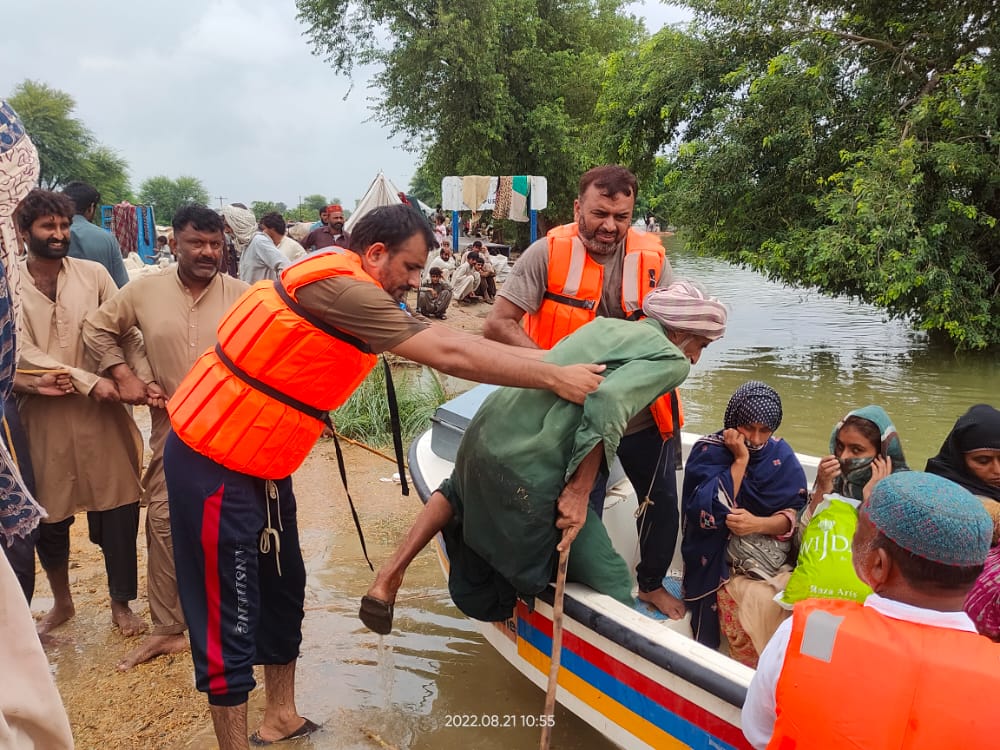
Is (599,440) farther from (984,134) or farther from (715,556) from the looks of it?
(984,134)

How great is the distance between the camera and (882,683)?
1.36m

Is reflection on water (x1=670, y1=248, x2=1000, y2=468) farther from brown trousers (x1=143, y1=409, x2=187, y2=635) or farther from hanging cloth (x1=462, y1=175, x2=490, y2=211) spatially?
hanging cloth (x1=462, y1=175, x2=490, y2=211)

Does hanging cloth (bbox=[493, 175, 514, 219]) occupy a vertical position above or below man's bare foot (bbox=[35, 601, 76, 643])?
above

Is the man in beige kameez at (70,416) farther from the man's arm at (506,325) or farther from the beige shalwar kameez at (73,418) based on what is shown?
the man's arm at (506,325)

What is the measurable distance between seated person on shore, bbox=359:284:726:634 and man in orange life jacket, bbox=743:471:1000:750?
2.62 feet

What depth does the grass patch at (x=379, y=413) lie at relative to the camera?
6.71 metres

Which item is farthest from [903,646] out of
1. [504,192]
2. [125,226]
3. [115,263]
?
[125,226]

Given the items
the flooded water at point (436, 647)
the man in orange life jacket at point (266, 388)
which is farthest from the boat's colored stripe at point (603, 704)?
the man in orange life jacket at point (266, 388)

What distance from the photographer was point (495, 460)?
2312 mm

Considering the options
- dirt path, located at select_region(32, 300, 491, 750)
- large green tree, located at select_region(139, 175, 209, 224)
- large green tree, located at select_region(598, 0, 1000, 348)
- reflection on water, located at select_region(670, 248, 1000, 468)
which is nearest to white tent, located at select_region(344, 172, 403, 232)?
Result: large green tree, located at select_region(598, 0, 1000, 348)

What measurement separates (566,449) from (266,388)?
35.8 inches

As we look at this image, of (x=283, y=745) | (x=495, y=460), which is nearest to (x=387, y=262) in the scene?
(x=495, y=460)

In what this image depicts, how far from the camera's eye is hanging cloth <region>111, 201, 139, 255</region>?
661 inches

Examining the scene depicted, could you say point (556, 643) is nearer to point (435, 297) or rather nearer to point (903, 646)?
point (903, 646)
